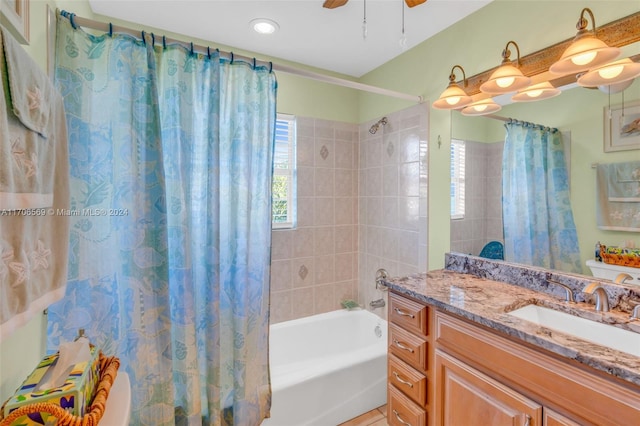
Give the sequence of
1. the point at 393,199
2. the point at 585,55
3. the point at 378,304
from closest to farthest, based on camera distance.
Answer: the point at 585,55 < the point at 393,199 < the point at 378,304

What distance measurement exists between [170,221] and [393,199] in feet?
5.50

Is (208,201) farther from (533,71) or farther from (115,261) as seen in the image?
(533,71)

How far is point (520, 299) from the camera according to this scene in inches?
51.3

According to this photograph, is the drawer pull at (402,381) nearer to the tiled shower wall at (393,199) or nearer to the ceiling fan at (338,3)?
the tiled shower wall at (393,199)

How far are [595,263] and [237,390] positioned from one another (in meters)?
1.85

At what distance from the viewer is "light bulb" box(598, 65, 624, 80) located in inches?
46.7

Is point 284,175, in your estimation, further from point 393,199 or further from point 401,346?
point 401,346

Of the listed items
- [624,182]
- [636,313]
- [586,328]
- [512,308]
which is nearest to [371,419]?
[512,308]

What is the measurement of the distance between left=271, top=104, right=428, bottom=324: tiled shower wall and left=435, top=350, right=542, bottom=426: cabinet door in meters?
0.98

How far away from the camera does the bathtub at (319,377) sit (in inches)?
68.0

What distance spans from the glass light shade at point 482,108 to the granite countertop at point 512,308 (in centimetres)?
96

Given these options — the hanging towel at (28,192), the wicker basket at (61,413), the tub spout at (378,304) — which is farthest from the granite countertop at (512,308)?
the hanging towel at (28,192)

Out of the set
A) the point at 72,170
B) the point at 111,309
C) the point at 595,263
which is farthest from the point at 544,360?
the point at 72,170

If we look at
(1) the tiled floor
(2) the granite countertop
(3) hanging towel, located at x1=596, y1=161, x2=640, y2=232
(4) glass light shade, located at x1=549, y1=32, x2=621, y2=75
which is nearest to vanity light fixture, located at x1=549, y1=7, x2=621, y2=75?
(4) glass light shade, located at x1=549, y1=32, x2=621, y2=75
